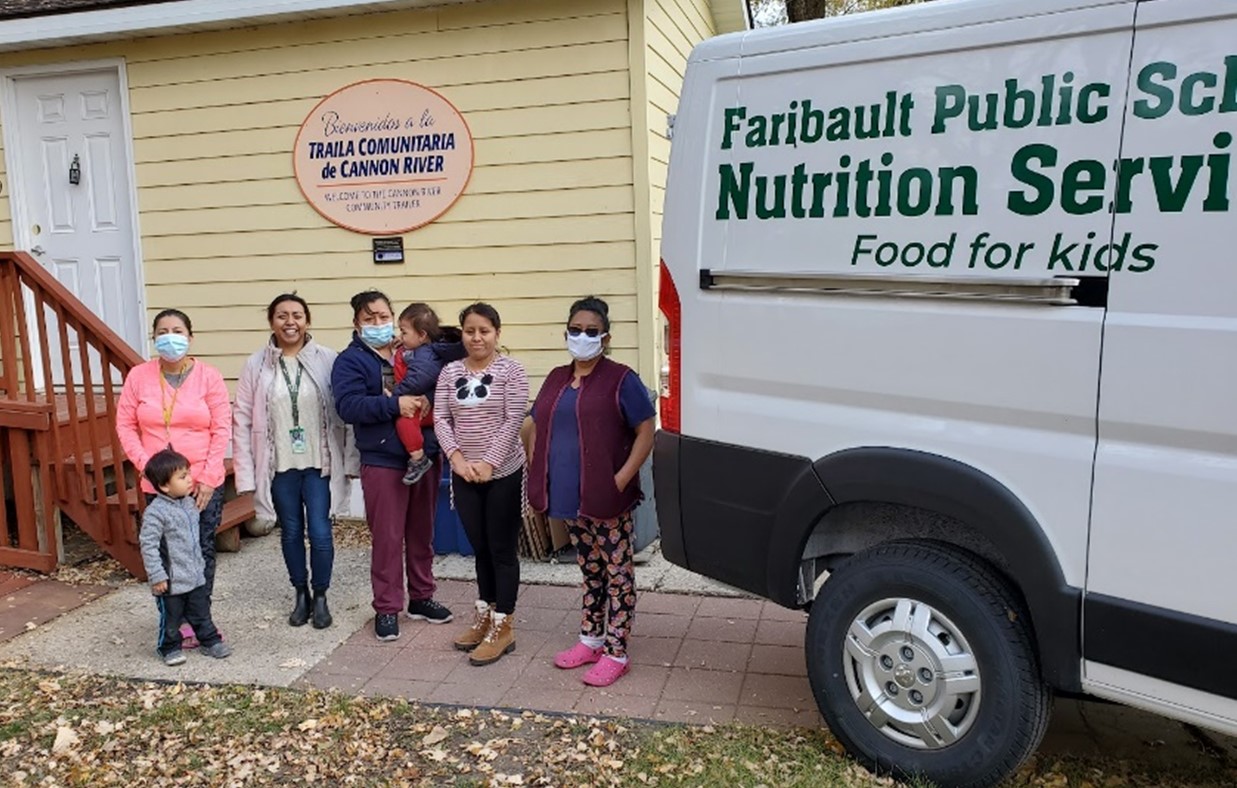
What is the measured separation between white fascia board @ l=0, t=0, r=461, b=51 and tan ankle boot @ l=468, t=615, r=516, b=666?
3.85 m

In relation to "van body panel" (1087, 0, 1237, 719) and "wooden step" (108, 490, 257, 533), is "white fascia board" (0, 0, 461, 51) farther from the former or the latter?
"van body panel" (1087, 0, 1237, 719)

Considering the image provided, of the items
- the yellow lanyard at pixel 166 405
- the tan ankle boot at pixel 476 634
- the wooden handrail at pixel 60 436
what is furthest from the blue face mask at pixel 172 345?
the tan ankle boot at pixel 476 634

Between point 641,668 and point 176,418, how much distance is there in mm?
2375

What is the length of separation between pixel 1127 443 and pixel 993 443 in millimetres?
357

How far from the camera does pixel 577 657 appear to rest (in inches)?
173

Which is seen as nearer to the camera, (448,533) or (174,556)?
(174,556)

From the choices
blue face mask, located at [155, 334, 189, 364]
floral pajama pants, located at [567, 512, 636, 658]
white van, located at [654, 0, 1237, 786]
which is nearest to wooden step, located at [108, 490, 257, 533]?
blue face mask, located at [155, 334, 189, 364]

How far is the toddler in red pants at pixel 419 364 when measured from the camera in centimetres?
460

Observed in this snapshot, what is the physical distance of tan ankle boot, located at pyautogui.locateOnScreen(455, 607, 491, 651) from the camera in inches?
180

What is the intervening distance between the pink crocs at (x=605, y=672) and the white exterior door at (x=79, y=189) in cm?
459

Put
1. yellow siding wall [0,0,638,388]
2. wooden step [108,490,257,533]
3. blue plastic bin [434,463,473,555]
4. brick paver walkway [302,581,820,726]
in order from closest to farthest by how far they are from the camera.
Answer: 1. brick paver walkway [302,581,820,726]
2. wooden step [108,490,257,533]
3. blue plastic bin [434,463,473,555]
4. yellow siding wall [0,0,638,388]

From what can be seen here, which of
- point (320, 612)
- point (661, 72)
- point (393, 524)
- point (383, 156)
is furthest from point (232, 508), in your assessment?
point (661, 72)

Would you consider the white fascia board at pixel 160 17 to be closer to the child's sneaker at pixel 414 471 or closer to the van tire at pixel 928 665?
the child's sneaker at pixel 414 471

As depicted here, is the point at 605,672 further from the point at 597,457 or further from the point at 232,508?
the point at 232,508
